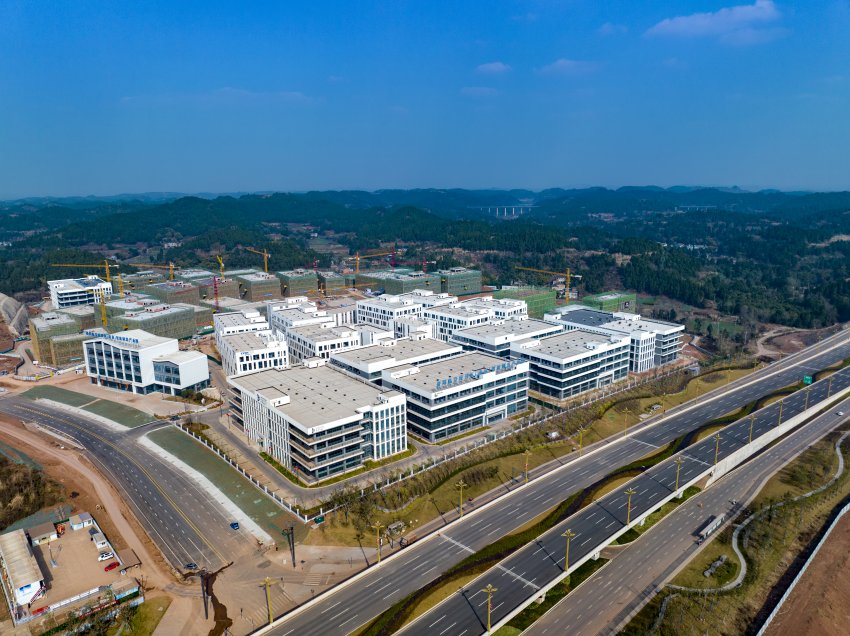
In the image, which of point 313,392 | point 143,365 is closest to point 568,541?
point 313,392

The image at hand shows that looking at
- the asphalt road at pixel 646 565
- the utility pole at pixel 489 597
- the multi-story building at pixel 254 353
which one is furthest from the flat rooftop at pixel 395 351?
the utility pole at pixel 489 597

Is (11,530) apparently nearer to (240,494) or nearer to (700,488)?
(240,494)

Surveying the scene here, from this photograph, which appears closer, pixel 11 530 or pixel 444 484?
pixel 11 530

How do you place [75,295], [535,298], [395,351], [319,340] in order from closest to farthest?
[395,351], [319,340], [535,298], [75,295]

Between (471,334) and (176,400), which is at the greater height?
(471,334)

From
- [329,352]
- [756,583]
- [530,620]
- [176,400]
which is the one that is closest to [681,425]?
[756,583]

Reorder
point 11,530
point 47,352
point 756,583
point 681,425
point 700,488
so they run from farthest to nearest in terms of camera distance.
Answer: point 47,352 < point 681,425 < point 700,488 < point 11,530 < point 756,583

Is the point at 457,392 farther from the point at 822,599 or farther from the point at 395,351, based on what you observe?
the point at 822,599
